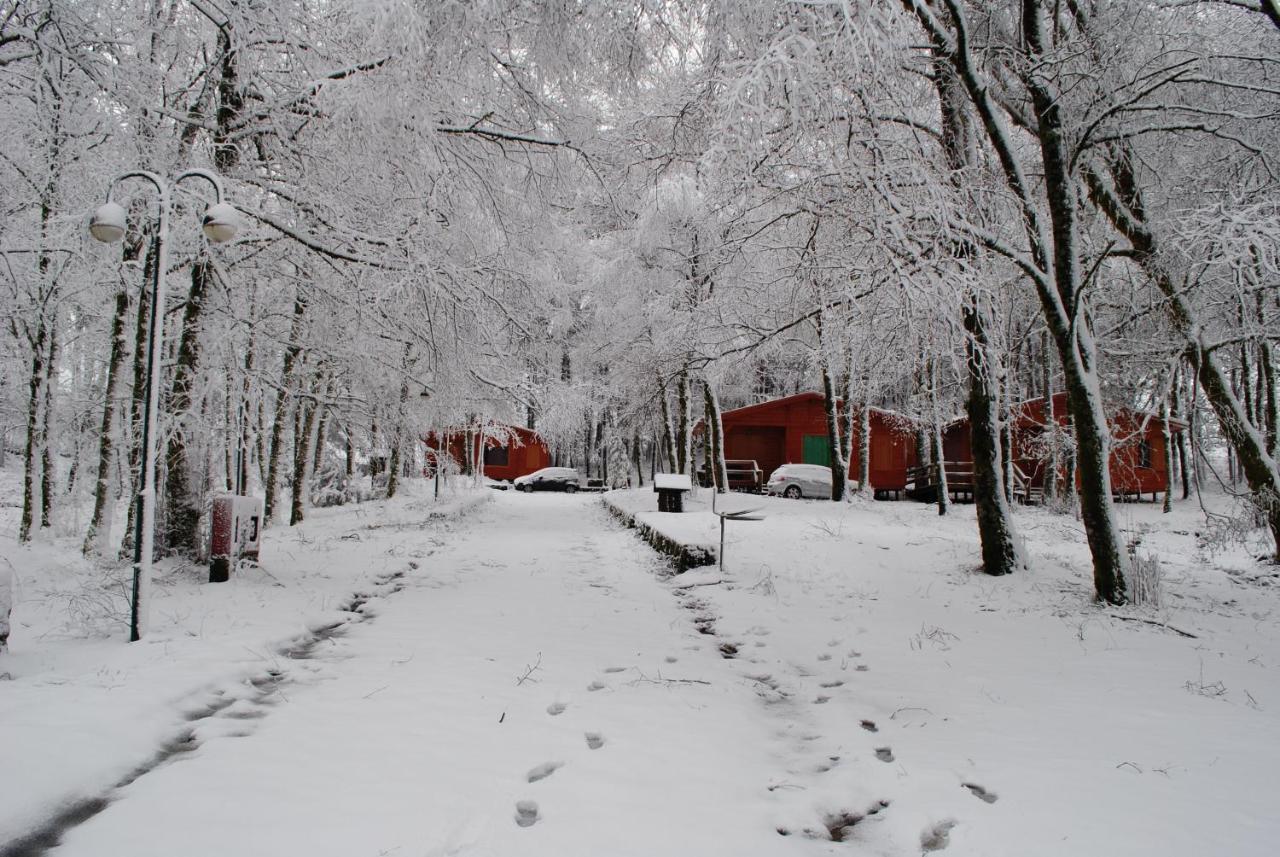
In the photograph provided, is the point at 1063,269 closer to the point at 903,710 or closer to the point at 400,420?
the point at 903,710

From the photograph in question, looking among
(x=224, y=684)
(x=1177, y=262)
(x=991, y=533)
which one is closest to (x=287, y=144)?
(x=224, y=684)

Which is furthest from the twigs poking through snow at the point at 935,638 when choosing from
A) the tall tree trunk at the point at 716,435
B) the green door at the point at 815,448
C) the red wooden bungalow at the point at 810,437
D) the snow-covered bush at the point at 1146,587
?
the green door at the point at 815,448

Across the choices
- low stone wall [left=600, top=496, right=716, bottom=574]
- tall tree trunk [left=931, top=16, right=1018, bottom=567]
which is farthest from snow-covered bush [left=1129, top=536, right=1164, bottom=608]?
low stone wall [left=600, top=496, right=716, bottom=574]

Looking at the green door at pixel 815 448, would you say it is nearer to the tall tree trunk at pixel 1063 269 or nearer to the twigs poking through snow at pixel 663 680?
the tall tree trunk at pixel 1063 269

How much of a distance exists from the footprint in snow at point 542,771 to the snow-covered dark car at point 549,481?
108 ft

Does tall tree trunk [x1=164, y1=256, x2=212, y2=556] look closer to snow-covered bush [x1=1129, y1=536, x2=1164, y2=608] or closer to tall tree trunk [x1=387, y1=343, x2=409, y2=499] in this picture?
tall tree trunk [x1=387, y1=343, x2=409, y2=499]

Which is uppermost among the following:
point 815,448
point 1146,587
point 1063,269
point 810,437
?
point 1063,269

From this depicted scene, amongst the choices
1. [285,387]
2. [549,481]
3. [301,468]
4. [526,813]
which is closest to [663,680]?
[526,813]

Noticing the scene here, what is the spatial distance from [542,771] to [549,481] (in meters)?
33.2

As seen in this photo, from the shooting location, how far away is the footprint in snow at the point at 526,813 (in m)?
2.69

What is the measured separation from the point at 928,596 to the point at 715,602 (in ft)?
7.91

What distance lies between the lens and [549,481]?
36.0 meters

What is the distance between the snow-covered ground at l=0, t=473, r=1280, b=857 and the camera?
262 centimetres

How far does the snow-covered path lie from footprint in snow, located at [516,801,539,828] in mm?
11
